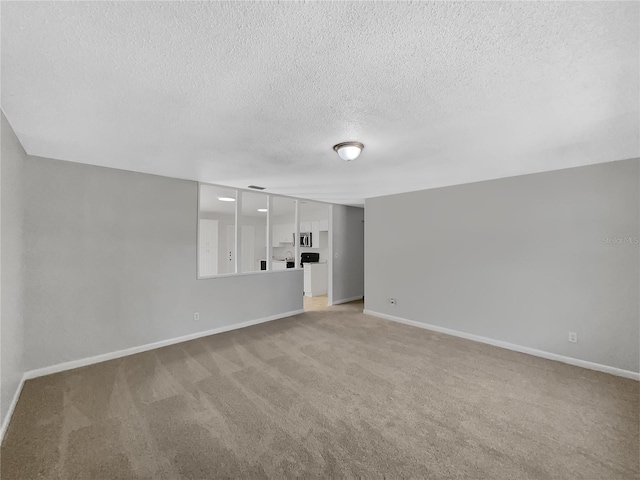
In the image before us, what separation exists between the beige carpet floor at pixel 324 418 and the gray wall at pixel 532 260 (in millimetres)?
441

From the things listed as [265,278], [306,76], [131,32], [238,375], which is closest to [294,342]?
[238,375]

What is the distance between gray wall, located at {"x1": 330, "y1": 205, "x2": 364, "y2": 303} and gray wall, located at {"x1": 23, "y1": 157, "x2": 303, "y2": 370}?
277 cm

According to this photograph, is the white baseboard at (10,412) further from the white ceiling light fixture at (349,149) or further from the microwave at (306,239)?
the microwave at (306,239)

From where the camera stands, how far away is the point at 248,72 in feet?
4.75

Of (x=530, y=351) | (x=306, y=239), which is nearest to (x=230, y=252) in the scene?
(x=306, y=239)

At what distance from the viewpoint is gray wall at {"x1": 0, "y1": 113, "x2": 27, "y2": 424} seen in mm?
1999

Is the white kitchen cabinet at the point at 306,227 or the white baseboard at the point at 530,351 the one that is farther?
the white kitchen cabinet at the point at 306,227

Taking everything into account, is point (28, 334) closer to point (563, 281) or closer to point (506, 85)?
point (506, 85)

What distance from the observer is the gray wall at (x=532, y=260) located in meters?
2.91

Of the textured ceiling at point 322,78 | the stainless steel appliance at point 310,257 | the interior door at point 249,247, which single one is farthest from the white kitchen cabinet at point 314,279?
the textured ceiling at point 322,78

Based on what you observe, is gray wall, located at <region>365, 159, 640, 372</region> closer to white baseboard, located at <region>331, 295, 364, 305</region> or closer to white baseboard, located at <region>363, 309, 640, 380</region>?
white baseboard, located at <region>363, 309, 640, 380</region>

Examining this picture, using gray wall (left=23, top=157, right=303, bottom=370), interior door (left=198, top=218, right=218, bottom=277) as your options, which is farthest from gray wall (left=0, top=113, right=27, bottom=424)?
interior door (left=198, top=218, right=218, bottom=277)

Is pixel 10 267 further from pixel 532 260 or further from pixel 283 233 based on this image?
pixel 283 233

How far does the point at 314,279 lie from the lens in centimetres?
730
